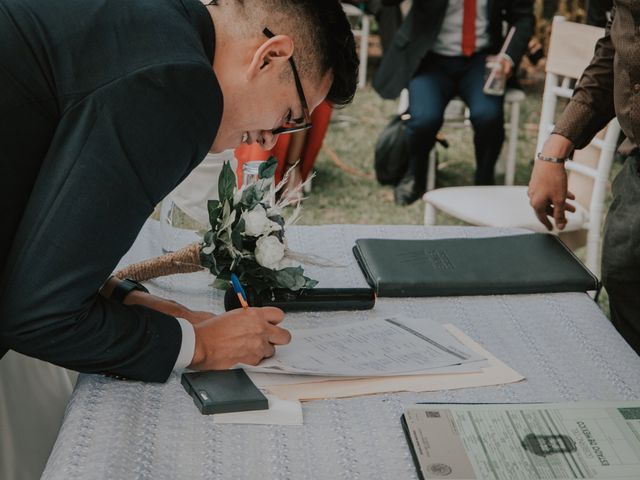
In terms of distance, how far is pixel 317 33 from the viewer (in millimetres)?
1246

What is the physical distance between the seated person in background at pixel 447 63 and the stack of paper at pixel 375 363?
9.39ft

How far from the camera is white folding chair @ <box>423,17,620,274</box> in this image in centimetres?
277

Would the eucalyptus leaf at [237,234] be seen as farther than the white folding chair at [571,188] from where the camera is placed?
No

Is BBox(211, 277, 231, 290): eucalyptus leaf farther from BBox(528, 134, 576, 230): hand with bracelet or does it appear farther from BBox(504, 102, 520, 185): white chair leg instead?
BBox(504, 102, 520, 185): white chair leg

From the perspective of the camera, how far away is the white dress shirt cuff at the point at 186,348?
1239 mm

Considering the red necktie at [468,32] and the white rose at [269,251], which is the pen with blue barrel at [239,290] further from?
the red necktie at [468,32]

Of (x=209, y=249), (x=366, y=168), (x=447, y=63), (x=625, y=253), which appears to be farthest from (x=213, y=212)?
(x=366, y=168)

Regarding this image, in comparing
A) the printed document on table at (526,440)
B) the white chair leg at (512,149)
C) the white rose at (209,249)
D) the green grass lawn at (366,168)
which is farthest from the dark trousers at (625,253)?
the white chair leg at (512,149)

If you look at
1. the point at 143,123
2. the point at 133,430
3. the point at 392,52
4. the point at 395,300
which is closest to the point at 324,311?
the point at 395,300

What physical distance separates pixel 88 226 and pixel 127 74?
19 cm

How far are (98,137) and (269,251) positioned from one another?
19.2 inches

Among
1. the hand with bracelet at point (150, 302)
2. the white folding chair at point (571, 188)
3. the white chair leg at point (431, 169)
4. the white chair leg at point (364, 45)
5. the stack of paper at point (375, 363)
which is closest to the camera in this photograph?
the stack of paper at point (375, 363)

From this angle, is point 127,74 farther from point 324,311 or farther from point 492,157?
point 492,157

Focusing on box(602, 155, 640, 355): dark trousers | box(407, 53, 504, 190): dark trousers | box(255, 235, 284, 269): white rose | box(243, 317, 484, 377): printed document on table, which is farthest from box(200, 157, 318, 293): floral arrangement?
box(407, 53, 504, 190): dark trousers
